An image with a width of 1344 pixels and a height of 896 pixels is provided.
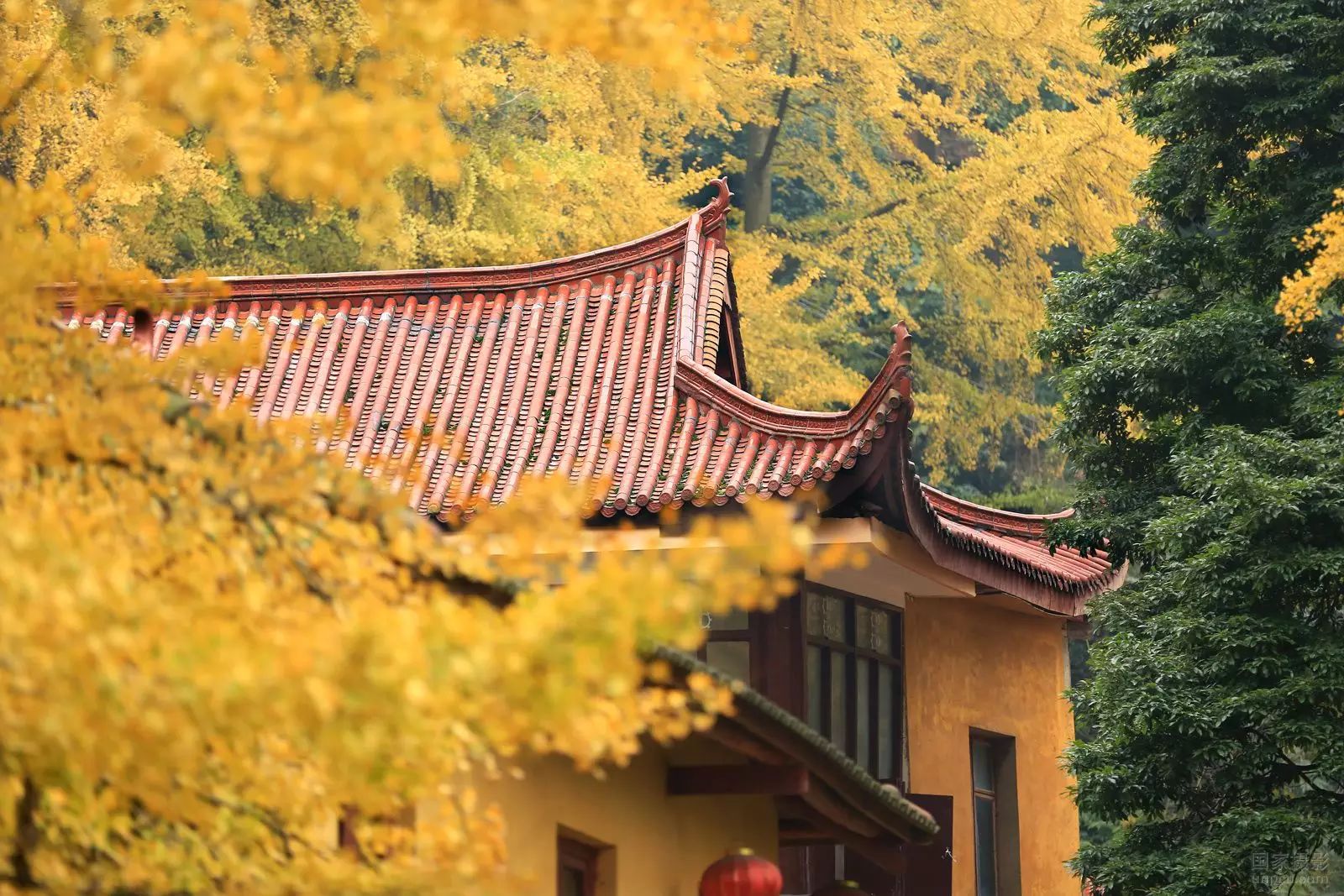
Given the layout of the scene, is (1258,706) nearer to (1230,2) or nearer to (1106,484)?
(1106,484)

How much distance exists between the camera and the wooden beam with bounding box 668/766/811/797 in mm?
7375

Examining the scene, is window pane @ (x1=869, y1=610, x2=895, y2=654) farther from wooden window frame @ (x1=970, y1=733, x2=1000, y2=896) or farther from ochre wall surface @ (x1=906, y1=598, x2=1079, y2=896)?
wooden window frame @ (x1=970, y1=733, x2=1000, y2=896)

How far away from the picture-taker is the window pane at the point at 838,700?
43.5 feet

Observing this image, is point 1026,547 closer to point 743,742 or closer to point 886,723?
point 886,723

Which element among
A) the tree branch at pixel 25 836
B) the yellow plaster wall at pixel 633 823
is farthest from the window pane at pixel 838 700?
the tree branch at pixel 25 836

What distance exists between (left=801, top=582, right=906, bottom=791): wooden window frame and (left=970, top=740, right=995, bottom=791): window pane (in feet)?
4.12

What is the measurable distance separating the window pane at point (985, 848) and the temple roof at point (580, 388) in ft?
5.72

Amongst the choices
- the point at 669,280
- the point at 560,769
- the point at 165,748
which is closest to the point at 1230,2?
the point at 669,280

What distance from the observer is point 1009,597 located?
1520cm

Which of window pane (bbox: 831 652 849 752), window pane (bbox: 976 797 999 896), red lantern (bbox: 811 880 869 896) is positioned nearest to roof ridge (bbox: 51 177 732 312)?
window pane (bbox: 831 652 849 752)

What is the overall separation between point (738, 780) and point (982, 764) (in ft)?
27.9

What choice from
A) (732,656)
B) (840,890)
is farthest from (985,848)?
(840,890)

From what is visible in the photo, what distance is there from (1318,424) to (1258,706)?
77.5 inches

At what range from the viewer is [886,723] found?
14203 mm
